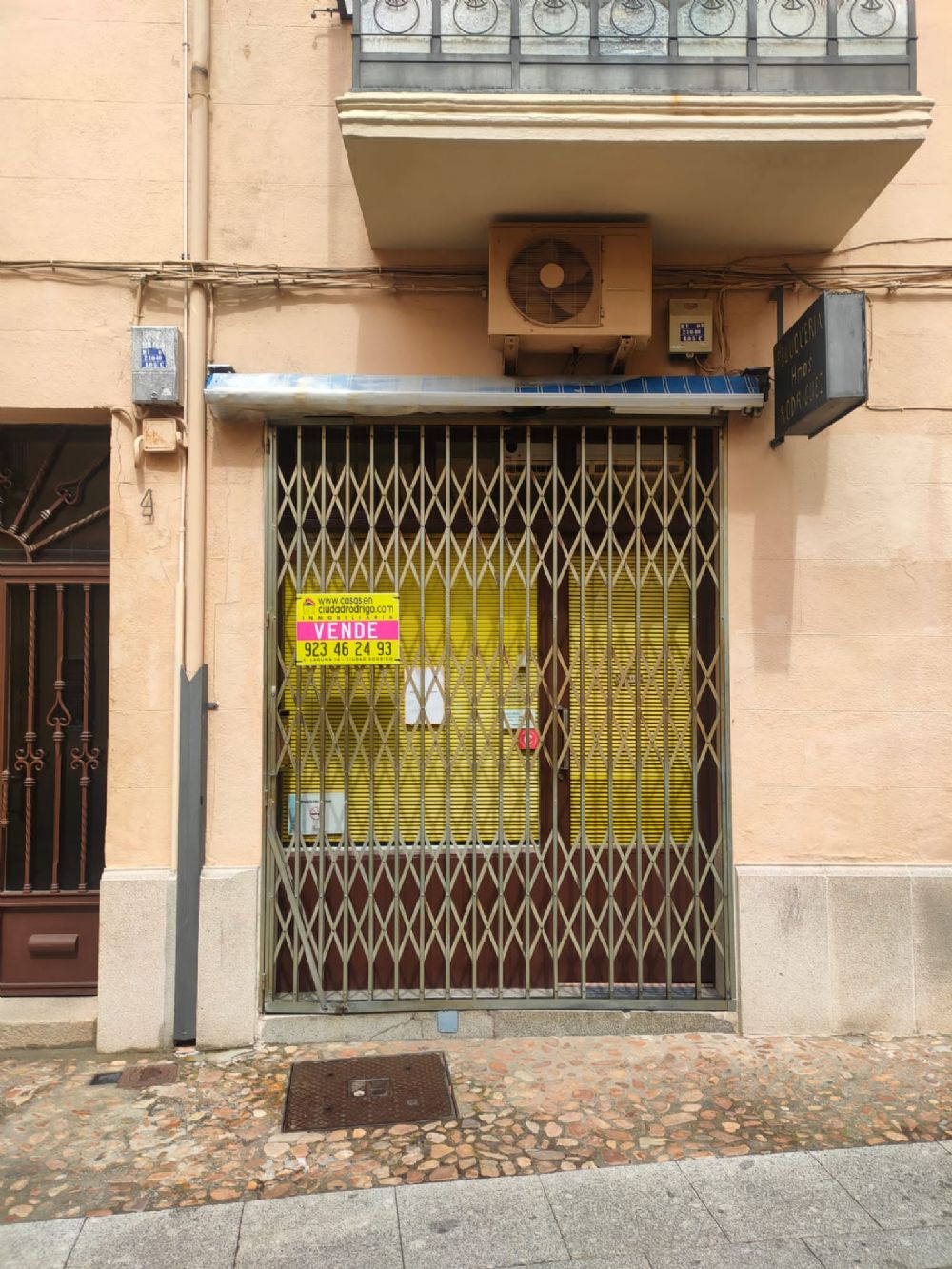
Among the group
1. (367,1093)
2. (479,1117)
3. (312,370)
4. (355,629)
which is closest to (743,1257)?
(479,1117)

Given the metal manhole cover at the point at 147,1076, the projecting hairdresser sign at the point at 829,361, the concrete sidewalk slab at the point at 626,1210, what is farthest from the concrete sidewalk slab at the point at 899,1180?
the projecting hairdresser sign at the point at 829,361

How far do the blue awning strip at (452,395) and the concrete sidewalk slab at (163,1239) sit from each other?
12.1 feet

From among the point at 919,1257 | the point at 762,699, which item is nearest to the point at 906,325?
the point at 762,699

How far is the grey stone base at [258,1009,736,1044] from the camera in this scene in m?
4.55

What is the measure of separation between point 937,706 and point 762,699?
3.34 ft

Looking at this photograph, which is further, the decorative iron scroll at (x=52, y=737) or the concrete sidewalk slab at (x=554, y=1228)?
the decorative iron scroll at (x=52, y=737)

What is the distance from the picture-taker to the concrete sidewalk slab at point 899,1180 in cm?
312

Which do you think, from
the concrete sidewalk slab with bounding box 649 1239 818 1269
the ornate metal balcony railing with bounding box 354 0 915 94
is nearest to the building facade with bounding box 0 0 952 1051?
the ornate metal balcony railing with bounding box 354 0 915 94

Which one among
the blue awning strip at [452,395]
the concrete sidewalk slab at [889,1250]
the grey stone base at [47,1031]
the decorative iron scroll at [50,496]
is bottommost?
the concrete sidewalk slab at [889,1250]

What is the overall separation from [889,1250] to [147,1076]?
3.38 m

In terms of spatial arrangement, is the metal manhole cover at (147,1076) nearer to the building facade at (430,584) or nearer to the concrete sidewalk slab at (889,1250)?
the building facade at (430,584)

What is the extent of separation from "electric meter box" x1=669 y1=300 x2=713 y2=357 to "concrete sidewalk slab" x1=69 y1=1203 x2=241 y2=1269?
4678 mm

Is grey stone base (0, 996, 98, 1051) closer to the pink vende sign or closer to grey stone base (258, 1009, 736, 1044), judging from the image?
grey stone base (258, 1009, 736, 1044)

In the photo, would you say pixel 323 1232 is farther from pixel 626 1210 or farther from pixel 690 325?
pixel 690 325
